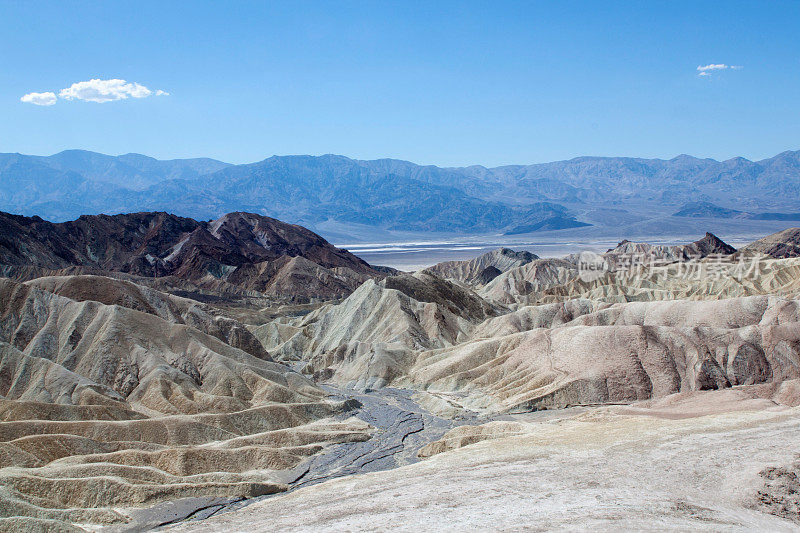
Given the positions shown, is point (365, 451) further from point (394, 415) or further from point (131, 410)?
point (131, 410)

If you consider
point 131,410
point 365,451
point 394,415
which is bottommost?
point 394,415

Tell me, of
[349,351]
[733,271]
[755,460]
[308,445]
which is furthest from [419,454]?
[733,271]

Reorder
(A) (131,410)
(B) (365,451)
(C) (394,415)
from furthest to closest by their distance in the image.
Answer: (C) (394,415), (A) (131,410), (B) (365,451)

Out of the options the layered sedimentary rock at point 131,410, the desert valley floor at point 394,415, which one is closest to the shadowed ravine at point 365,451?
the desert valley floor at point 394,415

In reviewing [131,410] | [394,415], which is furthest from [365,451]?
[131,410]

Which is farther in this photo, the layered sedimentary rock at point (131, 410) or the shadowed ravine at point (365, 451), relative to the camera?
the layered sedimentary rock at point (131, 410)

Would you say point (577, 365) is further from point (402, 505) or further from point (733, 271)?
point (733, 271)

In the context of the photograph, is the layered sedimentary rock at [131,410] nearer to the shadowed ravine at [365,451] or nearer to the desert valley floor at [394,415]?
the desert valley floor at [394,415]

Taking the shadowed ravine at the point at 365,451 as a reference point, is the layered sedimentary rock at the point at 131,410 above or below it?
above

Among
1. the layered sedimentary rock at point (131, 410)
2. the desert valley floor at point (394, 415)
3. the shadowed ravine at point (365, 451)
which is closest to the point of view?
the desert valley floor at point (394, 415)
